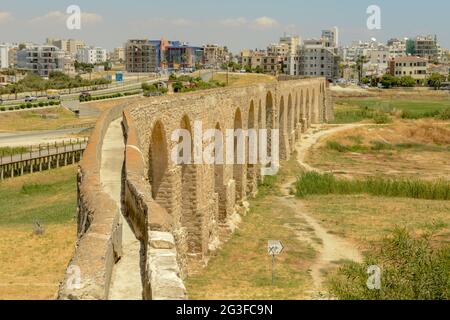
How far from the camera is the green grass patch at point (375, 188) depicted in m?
29.1

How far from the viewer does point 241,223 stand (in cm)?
2439

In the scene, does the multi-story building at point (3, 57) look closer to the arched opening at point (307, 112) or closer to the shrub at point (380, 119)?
the arched opening at point (307, 112)

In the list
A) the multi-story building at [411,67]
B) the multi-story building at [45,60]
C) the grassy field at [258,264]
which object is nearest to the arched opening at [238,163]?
the grassy field at [258,264]

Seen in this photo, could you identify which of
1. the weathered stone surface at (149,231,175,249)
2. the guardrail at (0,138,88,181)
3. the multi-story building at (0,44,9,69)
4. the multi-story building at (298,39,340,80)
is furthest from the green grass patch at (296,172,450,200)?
the multi-story building at (0,44,9,69)

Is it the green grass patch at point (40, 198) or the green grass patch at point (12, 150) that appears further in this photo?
the green grass patch at point (12, 150)

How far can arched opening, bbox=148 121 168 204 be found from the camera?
55.5 ft

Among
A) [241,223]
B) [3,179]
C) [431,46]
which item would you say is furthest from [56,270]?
[431,46]

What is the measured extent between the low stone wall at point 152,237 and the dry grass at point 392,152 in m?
27.0

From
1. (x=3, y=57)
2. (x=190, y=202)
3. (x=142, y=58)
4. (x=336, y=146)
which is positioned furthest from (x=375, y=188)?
(x=3, y=57)

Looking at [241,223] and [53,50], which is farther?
[53,50]

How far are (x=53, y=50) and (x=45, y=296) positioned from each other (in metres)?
131

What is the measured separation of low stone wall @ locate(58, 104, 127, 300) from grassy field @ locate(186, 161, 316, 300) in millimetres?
5718

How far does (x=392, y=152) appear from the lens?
152ft
